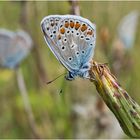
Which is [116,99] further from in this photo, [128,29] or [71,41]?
[128,29]

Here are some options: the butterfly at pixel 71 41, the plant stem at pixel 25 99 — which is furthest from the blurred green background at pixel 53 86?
the butterfly at pixel 71 41

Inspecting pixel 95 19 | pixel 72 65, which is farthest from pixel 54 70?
pixel 72 65

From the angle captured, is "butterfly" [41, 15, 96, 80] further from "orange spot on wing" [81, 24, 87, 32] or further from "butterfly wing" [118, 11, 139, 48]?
"butterfly wing" [118, 11, 139, 48]

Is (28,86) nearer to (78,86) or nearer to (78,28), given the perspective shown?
(78,86)

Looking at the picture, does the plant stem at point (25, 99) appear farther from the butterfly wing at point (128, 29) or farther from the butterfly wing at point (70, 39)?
the butterfly wing at point (70, 39)

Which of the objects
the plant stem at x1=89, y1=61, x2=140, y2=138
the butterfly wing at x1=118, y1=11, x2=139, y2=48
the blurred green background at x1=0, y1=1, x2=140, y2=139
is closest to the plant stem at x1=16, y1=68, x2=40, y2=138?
A: the blurred green background at x1=0, y1=1, x2=140, y2=139

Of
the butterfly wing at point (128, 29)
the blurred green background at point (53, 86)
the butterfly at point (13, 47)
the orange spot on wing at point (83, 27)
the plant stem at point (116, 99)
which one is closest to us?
the plant stem at point (116, 99)
